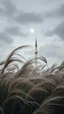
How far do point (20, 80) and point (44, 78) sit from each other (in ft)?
1.11

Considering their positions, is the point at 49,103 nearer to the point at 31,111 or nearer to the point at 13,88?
the point at 31,111

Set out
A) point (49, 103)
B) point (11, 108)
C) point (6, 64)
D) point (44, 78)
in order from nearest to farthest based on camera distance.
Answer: point (49, 103) < point (11, 108) < point (44, 78) < point (6, 64)

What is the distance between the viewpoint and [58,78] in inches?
138

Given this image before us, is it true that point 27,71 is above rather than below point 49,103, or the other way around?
above

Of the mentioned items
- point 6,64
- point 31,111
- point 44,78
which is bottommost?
point 31,111

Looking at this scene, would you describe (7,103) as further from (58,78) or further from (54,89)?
(58,78)

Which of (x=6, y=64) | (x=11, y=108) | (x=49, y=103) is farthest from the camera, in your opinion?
(x=6, y=64)

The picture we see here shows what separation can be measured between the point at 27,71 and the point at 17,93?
2.13ft

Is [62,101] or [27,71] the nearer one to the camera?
[62,101]

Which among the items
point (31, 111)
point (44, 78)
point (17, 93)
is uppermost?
point (44, 78)

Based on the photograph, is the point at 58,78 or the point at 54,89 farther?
the point at 58,78

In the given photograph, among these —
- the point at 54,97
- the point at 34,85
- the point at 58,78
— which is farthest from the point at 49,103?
the point at 58,78

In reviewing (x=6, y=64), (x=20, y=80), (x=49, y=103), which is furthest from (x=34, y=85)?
(x=6, y=64)

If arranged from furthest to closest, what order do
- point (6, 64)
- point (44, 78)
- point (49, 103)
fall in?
point (6, 64)
point (44, 78)
point (49, 103)
